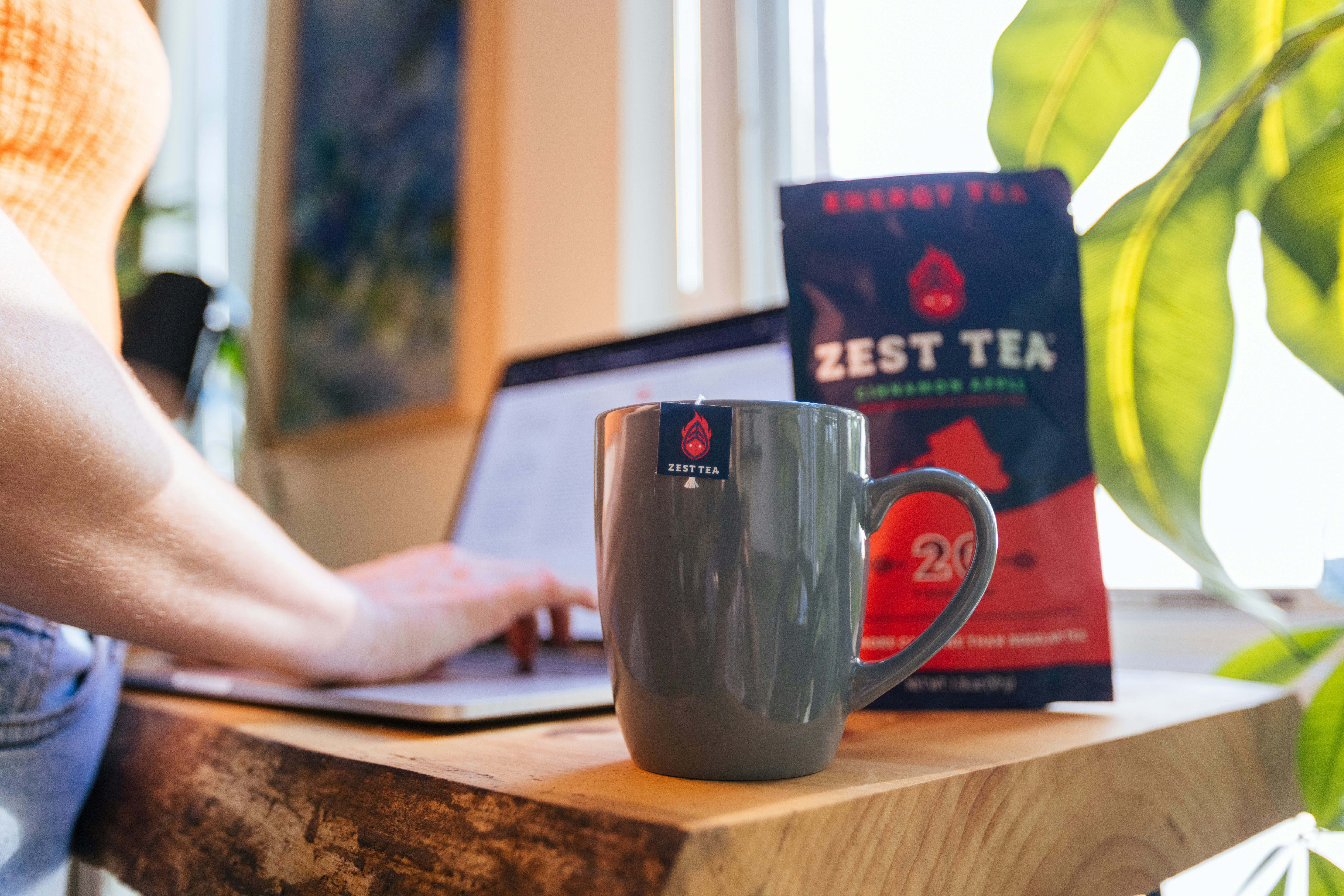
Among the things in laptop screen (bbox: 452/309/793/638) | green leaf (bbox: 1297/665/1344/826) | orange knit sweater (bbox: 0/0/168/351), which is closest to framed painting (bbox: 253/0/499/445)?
laptop screen (bbox: 452/309/793/638)

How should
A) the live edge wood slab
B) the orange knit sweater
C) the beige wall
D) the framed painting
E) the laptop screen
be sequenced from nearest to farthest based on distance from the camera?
the live edge wood slab → the orange knit sweater → the laptop screen → the beige wall → the framed painting

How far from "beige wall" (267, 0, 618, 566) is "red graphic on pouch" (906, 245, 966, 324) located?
27.7 inches

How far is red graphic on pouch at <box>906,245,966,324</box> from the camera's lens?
1.75ft

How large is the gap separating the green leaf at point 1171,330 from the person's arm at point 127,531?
1.52 ft

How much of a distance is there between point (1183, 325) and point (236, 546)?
542 mm

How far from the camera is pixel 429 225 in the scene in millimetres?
1575

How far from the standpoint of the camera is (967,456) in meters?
0.52

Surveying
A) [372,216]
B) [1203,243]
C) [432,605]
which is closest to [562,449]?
[432,605]

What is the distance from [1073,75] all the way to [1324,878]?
489mm

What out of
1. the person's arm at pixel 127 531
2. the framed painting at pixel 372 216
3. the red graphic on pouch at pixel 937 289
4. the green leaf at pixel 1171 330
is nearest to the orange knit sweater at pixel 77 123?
the person's arm at pixel 127 531

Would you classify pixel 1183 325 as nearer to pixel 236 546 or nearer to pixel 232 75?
pixel 236 546

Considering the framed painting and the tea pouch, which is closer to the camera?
the tea pouch

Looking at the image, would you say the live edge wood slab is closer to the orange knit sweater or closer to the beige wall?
the orange knit sweater

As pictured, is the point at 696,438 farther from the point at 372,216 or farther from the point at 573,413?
the point at 372,216
